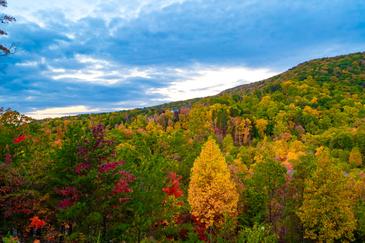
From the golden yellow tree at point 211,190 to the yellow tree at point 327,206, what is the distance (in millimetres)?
7412

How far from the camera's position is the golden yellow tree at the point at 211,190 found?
34.0 m

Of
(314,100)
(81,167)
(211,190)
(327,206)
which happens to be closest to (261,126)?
(314,100)

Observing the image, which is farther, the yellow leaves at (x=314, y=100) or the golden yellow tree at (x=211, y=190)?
the yellow leaves at (x=314, y=100)

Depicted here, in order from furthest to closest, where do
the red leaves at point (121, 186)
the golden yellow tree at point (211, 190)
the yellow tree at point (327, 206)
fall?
the yellow tree at point (327, 206), the golden yellow tree at point (211, 190), the red leaves at point (121, 186)

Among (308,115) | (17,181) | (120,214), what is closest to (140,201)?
(120,214)

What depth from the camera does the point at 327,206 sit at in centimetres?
3572

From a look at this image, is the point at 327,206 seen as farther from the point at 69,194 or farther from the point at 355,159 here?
the point at 355,159

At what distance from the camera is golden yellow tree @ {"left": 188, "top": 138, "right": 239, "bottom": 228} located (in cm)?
3400

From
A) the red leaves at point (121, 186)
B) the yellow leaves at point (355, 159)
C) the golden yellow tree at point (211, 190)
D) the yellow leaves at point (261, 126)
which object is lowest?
the yellow leaves at point (355, 159)

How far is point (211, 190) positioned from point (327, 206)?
11.2 m

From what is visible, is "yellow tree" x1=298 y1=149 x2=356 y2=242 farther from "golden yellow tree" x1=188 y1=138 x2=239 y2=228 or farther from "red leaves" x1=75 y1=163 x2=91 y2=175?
"red leaves" x1=75 y1=163 x2=91 y2=175

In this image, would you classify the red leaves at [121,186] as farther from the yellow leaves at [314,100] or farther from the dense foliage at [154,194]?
the yellow leaves at [314,100]

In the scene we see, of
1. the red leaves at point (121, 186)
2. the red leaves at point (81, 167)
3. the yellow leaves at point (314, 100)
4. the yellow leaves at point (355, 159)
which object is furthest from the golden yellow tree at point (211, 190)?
the yellow leaves at point (314, 100)

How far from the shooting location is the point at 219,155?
35406 mm
